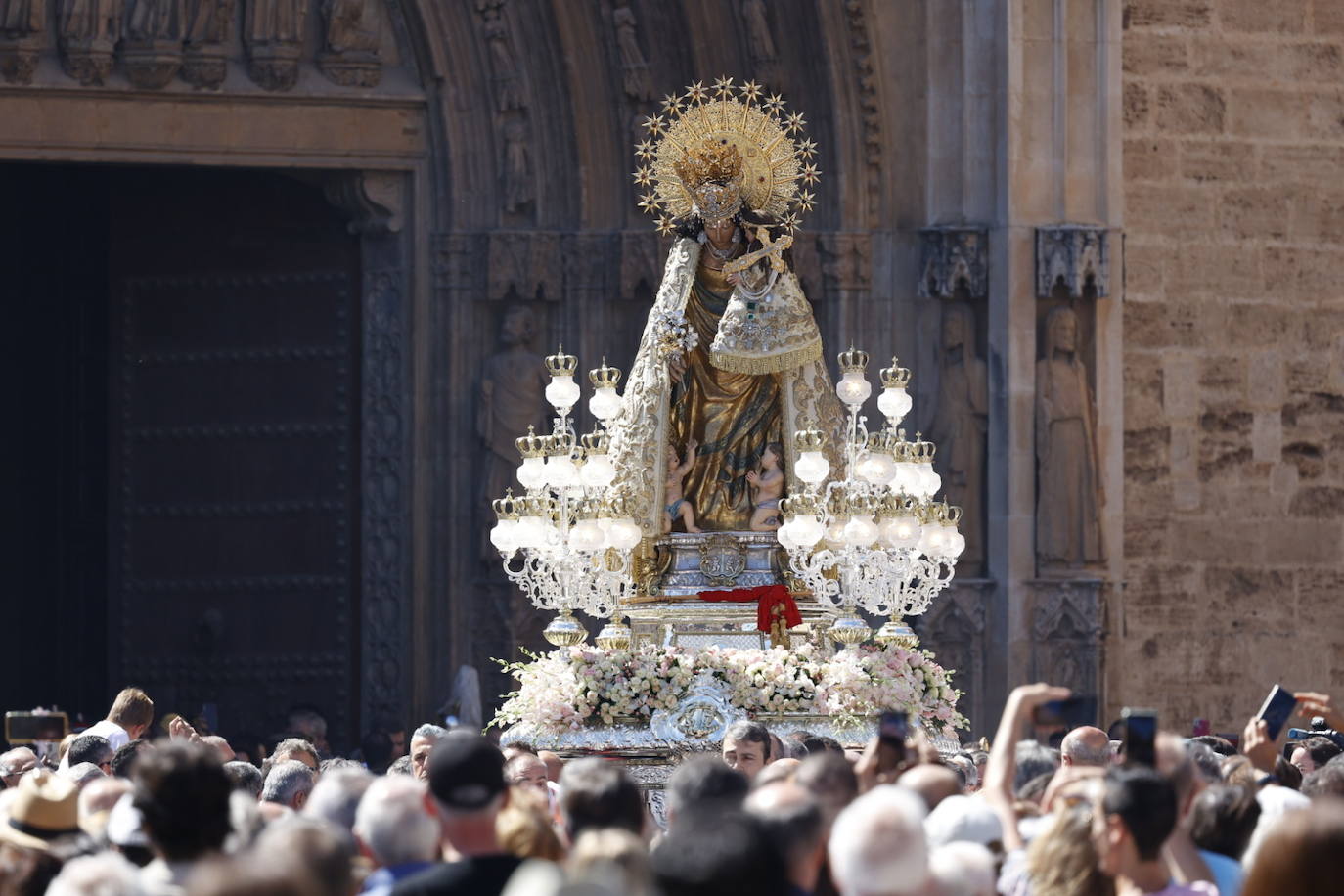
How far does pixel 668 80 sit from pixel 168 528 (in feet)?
15.9

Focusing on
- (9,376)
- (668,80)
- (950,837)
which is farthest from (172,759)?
(9,376)

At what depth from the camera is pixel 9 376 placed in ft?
Result: 73.5

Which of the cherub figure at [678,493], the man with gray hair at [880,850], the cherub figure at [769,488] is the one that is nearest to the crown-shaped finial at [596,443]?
the cherub figure at [678,493]

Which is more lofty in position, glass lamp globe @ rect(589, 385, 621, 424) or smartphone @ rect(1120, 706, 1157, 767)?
glass lamp globe @ rect(589, 385, 621, 424)

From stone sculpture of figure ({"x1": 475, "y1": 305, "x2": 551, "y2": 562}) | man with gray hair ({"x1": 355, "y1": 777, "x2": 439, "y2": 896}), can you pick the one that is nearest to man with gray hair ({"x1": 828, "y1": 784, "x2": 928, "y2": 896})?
man with gray hair ({"x1": 355, "y1": 777, "x2": 439, "y2": 896})

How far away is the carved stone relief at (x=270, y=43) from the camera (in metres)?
19.8

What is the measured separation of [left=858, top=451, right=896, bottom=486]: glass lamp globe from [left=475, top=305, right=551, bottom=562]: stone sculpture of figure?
5.79 m

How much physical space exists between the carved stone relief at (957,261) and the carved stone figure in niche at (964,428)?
0.24 m

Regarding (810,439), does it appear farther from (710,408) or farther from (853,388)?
(710,408)

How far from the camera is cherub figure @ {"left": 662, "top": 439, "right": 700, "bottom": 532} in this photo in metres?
15.0

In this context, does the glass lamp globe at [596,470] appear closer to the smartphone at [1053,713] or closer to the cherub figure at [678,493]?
the cherub figure at [678,493]

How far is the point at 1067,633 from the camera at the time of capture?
1906cm

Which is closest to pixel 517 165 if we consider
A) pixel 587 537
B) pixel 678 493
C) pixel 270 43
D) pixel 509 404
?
pixel 509 404

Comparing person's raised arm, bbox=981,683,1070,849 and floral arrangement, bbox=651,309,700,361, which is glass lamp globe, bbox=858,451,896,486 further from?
person's raised arm, bbox=981,683,1070,849
